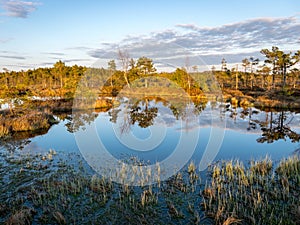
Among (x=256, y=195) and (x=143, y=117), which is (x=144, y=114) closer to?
(x=143, y=117)

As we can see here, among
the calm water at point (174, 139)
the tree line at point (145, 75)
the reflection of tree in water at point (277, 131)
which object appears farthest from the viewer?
the tree line at point (145, 75)

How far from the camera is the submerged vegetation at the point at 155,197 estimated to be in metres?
5.72

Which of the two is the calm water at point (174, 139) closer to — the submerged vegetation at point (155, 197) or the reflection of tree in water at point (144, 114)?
the reflection of tree in water at point (144, 114)

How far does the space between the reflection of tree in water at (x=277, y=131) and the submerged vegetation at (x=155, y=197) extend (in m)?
7.23

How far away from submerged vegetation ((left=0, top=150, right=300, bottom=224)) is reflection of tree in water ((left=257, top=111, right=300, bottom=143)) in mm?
7228

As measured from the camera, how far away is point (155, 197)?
685cm

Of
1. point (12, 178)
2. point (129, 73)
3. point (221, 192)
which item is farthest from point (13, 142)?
point (129, 73)

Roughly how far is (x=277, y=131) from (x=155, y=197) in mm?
14971

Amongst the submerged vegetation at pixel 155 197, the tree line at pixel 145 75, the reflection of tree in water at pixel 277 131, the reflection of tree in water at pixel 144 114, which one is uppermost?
the tree line at pixel 145 75

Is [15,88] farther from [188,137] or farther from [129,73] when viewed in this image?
[129,73]

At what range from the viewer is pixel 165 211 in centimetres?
614

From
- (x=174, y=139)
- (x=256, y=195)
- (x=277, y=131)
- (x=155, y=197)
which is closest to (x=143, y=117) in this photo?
(x=174, y=139)

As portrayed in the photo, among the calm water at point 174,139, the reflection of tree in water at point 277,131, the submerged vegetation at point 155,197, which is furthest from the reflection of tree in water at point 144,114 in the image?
the submerged vegetation at point 155,197

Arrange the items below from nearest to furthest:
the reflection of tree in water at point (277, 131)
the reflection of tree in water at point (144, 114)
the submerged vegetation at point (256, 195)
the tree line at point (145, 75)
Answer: the submerged vegetation at point (256, 195) < the reflection of tree in water at point (277, 131) < the reflection of tree in water at point (144, 114) < the tree line at point (145, 75)
